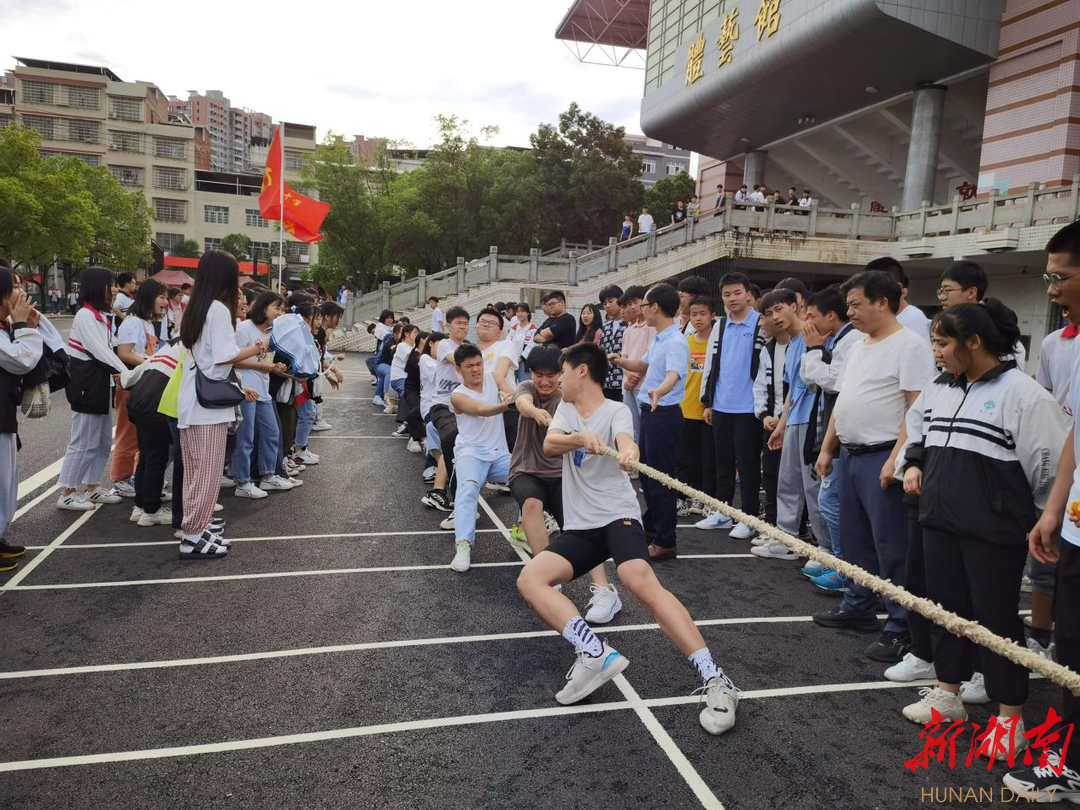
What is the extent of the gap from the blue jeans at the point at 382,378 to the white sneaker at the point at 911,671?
976 cm

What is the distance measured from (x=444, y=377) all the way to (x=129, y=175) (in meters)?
69.2

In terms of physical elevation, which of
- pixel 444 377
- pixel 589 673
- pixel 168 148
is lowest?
pixel 589 673

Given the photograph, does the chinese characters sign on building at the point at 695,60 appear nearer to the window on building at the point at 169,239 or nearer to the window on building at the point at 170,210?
the window on building at the point at 169,239

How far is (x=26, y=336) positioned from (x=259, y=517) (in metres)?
2.35

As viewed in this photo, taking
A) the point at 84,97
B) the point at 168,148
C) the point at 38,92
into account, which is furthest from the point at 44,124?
the point at 168,148

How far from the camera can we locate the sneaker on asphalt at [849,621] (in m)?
4.21

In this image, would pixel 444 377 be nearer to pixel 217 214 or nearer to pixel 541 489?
pixel 541 489

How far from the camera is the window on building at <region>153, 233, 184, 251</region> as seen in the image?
64875 mm

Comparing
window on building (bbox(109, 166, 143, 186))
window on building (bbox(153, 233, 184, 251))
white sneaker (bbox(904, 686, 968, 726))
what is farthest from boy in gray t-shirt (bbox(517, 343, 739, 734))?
window on building (bbox(109, 166, 143, 186))

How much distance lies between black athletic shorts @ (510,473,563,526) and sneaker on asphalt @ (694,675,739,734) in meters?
1.75

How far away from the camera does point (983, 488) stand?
2953 millimetres

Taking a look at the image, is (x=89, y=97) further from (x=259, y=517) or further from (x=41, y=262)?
(x=259, y=517)

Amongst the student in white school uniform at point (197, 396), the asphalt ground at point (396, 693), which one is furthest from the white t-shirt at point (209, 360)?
the asphalt ground at point (396, 693)

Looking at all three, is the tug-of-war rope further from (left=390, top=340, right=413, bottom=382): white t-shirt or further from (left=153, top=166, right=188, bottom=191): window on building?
(left=153, top=166, right=188, bottom=191): window on building
